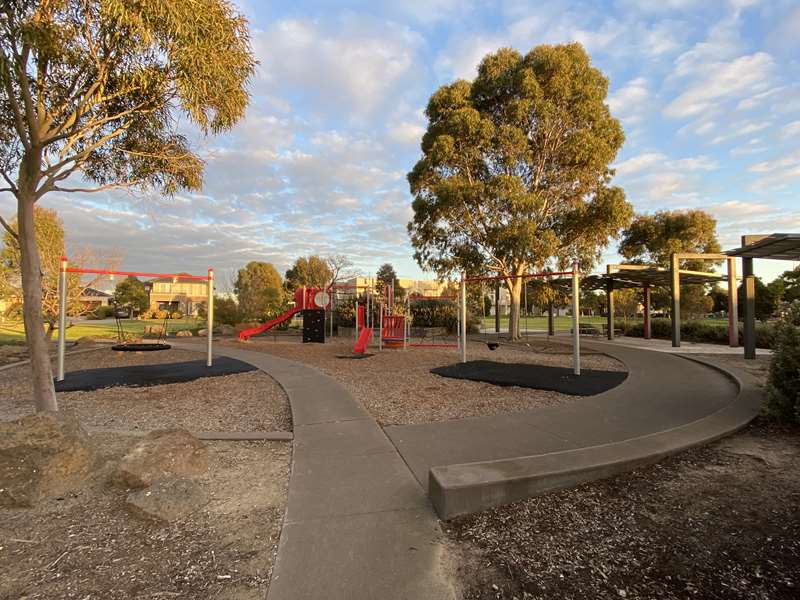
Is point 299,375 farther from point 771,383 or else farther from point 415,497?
point 771,383

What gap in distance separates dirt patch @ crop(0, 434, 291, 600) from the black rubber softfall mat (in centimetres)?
539

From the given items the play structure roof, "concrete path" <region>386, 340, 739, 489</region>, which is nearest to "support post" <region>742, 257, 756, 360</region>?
the play structure roof

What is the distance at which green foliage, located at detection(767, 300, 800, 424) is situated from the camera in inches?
180

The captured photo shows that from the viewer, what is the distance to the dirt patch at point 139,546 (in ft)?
7.09

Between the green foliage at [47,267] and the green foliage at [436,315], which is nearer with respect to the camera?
the green foliage at [47,267]

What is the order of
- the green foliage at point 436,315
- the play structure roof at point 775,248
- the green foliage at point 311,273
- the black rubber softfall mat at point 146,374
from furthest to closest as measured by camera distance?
the green foliage at point 311,273
the green foliage at point 436,315
the play structure roof at point 775,248
the black rubber softfall mat at point 146,374

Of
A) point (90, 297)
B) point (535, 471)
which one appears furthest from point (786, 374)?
point (90, 297)

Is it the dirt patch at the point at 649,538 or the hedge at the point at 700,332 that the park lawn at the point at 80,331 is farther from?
the hedge at the point at 700,332

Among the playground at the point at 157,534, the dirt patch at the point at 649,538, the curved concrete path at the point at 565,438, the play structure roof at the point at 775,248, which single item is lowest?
the playground at the point at 157,534

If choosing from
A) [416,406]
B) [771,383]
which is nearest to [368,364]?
[416,406]

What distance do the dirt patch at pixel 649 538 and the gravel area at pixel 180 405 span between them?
10.7 ft

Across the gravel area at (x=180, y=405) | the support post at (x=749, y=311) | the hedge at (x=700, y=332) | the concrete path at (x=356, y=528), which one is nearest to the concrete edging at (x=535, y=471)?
the concrete path at (x=356, y=528)

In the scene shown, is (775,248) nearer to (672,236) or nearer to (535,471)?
(535,471)

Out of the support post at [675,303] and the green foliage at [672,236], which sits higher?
the green foliage at [672,236]
